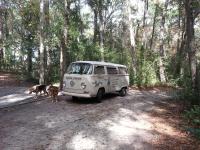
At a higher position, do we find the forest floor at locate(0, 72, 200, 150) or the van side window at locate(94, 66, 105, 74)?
the van side window at locate(94, 66, 105, 74)

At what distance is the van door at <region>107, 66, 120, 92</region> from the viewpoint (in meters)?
18.3

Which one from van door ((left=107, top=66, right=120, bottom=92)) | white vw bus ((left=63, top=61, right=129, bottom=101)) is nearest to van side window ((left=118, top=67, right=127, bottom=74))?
van door ((left=107, top=66, right=120, bottom=92))

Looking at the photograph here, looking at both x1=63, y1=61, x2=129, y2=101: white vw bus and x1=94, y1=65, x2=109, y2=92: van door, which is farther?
x1=94, y1=65, x2=109, y2=92: van door

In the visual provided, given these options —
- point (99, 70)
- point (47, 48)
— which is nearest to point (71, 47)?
point (47, 48)

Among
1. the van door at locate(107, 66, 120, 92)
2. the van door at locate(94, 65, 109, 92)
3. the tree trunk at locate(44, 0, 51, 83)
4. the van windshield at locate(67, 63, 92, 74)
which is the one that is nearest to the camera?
the van windshield at locate(67, 63, 92, 74)

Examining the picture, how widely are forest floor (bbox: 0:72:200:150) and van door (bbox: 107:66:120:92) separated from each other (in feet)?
5.51

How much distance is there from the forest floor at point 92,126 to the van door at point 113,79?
5.51ft

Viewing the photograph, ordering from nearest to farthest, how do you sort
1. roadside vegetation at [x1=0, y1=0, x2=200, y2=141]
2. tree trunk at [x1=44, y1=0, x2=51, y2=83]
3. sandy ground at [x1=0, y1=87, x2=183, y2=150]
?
sandy ground at [x1=0, y1=87, x2=183, y2=150] → roadside vegetation at [x1=0, y1=0, x2=200, y2=141] → tree trunk at [x1=44, y1=0, x2=51, y2=83]

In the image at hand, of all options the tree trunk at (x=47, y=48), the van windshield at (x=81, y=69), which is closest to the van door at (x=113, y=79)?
the van windshield at (x=81, y=69)

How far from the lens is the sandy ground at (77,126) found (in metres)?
9.76

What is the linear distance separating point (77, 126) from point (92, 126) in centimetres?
57

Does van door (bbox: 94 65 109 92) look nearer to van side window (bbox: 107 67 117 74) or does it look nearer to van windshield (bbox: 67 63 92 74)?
van windshield (bbox: 67 63 92 74)

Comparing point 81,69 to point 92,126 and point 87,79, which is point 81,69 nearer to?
point 87,79

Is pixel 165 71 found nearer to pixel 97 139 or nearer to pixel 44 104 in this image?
pixel 44 104
